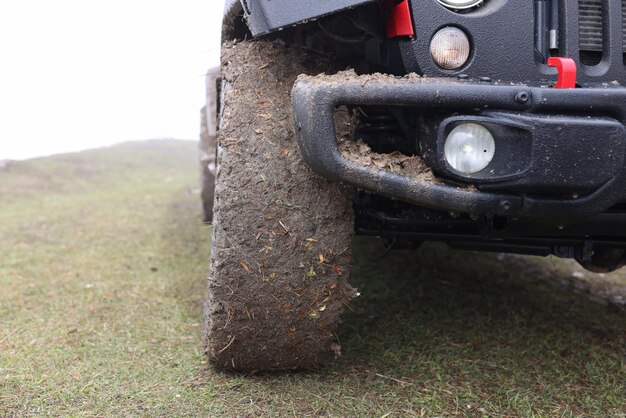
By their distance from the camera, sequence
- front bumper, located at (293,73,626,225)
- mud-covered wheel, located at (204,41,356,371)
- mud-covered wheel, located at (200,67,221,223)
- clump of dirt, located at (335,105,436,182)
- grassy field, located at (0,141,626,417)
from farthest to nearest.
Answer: mud-covered wheel, located at (200,67,221,223) → grassy field, located at (0,141,626,417) → mud-covered wheel, located at (204,41,356,371) → clump of dirt, located at (335,105,436,182) → front bumper, located at (293,73,626,225)

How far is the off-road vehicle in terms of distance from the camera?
1377 millimetres

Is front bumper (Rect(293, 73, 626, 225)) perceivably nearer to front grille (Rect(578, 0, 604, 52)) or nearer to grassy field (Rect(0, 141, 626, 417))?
front grille (Rect(578, 0, 604, 52))

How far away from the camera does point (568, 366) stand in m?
2.06

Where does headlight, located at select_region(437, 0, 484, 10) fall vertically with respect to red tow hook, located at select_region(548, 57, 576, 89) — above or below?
above

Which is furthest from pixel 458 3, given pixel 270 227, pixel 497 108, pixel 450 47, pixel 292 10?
pixel 270 227

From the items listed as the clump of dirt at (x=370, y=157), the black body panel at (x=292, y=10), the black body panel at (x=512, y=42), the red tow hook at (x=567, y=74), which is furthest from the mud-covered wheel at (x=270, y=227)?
the red tow hook at (x=567, y=74)

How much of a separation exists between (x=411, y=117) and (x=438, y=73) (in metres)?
0.16

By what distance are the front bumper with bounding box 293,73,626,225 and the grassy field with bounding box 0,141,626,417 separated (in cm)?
68

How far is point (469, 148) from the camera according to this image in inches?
56.2

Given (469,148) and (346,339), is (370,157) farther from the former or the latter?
(346,339)

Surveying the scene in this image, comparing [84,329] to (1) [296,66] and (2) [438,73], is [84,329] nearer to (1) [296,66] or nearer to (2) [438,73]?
(1) [296,66]

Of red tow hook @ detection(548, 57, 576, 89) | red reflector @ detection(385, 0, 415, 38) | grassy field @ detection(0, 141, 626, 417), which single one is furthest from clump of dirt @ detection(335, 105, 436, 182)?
grassy field @ detection(0, 141, 626, 417)

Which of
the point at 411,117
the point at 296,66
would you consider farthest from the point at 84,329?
the point at 411,117

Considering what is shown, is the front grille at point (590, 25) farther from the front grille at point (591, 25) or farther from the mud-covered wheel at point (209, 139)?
the mud-covered wheel at point (209, 139)
